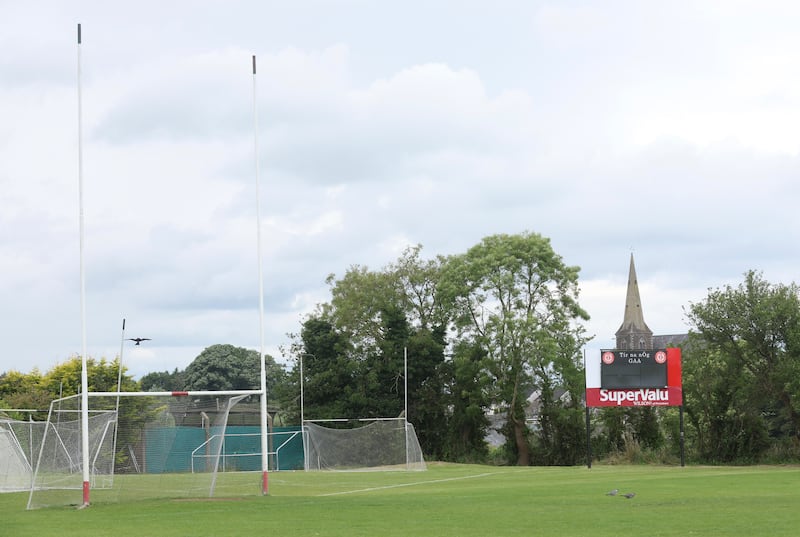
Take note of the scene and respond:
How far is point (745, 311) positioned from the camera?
164ft

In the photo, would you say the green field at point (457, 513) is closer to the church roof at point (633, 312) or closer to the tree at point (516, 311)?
the tree at point (516, 311)

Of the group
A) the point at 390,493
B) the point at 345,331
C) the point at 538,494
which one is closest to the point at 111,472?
the point at 390,493

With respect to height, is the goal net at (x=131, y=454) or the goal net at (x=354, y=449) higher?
the goal net at (x=131, y=454)

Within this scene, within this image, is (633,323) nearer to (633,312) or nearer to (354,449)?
(633,312)

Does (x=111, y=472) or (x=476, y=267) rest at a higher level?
(x=476, y=267)

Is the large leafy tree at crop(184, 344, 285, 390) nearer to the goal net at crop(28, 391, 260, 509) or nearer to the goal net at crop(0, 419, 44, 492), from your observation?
the goal net at crop(0, 419, 44, 492)

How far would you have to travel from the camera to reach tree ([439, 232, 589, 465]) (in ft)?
189

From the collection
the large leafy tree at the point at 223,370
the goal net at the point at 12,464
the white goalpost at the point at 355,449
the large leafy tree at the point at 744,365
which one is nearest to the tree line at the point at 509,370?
the large leafy tree at the point at 744,365

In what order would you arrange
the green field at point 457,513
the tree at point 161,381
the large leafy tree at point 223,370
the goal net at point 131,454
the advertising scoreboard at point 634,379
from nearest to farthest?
the green field at point 457,513, the goal net at point 131,454, the advertising scoreboard at point 634,379, the large leafy tree at point 223,370, the tree at point 161,381

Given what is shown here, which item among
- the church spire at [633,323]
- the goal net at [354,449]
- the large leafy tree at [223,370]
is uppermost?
the church spire at [633,323]

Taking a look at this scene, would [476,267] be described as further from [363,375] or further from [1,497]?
[1,497]

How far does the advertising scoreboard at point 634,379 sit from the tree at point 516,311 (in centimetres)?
945

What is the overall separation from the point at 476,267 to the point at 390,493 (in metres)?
32.6

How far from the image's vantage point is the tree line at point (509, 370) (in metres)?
50.5
